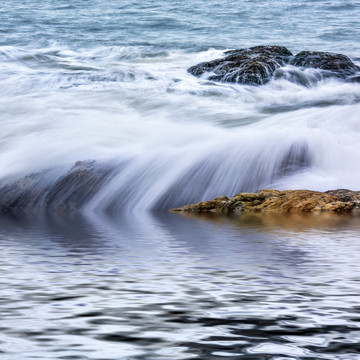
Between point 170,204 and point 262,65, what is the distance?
6873mm

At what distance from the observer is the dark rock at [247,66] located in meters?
13.3

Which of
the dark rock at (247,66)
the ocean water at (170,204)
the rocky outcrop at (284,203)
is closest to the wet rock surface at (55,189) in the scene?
the ocean water at (170,204)

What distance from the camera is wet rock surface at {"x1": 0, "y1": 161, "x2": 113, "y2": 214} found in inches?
294

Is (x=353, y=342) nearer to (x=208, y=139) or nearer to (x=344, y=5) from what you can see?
(x=208, y=139)

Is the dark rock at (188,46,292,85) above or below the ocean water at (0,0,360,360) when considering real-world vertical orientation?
above

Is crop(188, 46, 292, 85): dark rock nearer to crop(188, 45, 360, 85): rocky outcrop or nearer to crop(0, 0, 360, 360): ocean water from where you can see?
crop(188, 45, 360, 85): rocky outcrop

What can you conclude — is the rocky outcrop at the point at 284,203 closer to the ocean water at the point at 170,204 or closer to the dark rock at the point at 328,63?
the ocean water at the point at 170,204

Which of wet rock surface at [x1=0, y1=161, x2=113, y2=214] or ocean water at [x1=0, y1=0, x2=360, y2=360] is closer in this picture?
ocean water at [x1=0, y1=0, x2=360, y2=360]

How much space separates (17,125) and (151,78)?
4266mm

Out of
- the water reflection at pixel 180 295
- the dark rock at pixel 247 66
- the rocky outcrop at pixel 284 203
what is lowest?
the rocky outcrop at pixel 284 203

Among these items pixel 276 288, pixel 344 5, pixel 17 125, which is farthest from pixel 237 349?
pixel 344 5

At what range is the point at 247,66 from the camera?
13.7 metres

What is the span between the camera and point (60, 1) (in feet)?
87.1

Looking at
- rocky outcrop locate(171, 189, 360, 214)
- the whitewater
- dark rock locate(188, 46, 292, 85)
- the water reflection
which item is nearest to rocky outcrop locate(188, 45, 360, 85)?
dark rock locate(188, 46, 292, 85)
